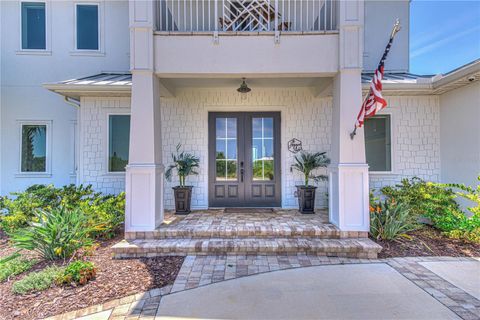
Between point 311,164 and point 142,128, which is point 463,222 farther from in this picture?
point 142,128

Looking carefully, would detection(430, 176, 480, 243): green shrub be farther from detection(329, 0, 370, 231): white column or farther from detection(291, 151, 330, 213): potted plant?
detection(291, 151, 330, 213): potted plant

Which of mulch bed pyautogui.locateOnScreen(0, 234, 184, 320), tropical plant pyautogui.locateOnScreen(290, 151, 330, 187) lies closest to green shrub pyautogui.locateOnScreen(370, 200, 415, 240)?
tropical plant pyautogui.locateOnScreen(290, 151, 330, 187)

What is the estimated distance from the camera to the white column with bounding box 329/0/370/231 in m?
4.62

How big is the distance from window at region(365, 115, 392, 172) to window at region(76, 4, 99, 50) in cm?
768

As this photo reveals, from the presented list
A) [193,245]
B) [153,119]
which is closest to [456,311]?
[193,245]

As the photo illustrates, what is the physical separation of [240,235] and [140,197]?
1854 millimetres

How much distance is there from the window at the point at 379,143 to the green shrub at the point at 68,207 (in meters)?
5.77

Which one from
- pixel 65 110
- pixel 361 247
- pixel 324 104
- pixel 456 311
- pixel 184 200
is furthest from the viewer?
pixel 65 110

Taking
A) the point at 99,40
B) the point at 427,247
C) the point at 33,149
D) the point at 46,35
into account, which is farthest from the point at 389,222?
the point at 46,35

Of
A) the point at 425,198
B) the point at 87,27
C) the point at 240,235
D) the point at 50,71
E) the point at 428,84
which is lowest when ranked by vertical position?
the point at 240,235

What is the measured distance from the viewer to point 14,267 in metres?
3.77

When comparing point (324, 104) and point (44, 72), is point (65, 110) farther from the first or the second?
point (324, 104)

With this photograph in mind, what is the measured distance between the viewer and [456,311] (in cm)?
277

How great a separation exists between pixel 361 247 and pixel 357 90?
2607 millimetres
